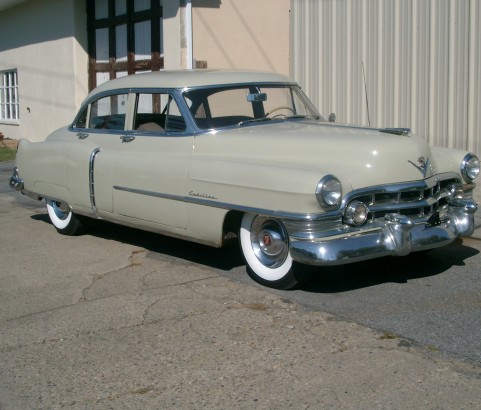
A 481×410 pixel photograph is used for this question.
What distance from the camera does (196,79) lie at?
6910mm

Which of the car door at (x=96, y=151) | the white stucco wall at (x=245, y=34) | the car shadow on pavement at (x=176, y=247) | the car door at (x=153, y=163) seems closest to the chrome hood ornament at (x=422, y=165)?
the car shadow on pavement at (x=176, y=247)

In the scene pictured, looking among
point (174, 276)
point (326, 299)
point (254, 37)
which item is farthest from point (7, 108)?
point (326, 299)

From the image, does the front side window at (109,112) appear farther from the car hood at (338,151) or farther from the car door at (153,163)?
the car hood at (338,151)

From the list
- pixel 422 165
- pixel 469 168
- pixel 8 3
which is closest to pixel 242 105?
pixel 422 165

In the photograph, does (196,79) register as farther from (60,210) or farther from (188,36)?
(188,36)

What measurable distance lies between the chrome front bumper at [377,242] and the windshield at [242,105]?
165cm

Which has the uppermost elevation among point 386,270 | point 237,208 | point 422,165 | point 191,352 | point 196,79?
point 196,79

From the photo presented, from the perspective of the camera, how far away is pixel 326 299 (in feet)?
18.7

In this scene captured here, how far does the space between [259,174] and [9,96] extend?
1502cm

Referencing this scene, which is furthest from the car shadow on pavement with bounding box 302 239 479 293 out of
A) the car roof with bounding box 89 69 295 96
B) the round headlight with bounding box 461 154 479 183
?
the car roof with bounding box 89 69 295 96

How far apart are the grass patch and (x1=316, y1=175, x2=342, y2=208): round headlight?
1149 cm

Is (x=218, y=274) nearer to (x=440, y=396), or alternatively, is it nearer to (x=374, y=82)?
(x=440, y=396)

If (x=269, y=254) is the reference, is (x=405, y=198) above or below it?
above

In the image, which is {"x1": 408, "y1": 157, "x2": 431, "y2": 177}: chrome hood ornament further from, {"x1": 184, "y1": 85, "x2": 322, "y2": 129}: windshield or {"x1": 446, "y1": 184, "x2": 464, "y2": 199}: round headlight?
{"x1": 184, "y1": 85, "x2": 322, "y2": 129}: windshield
